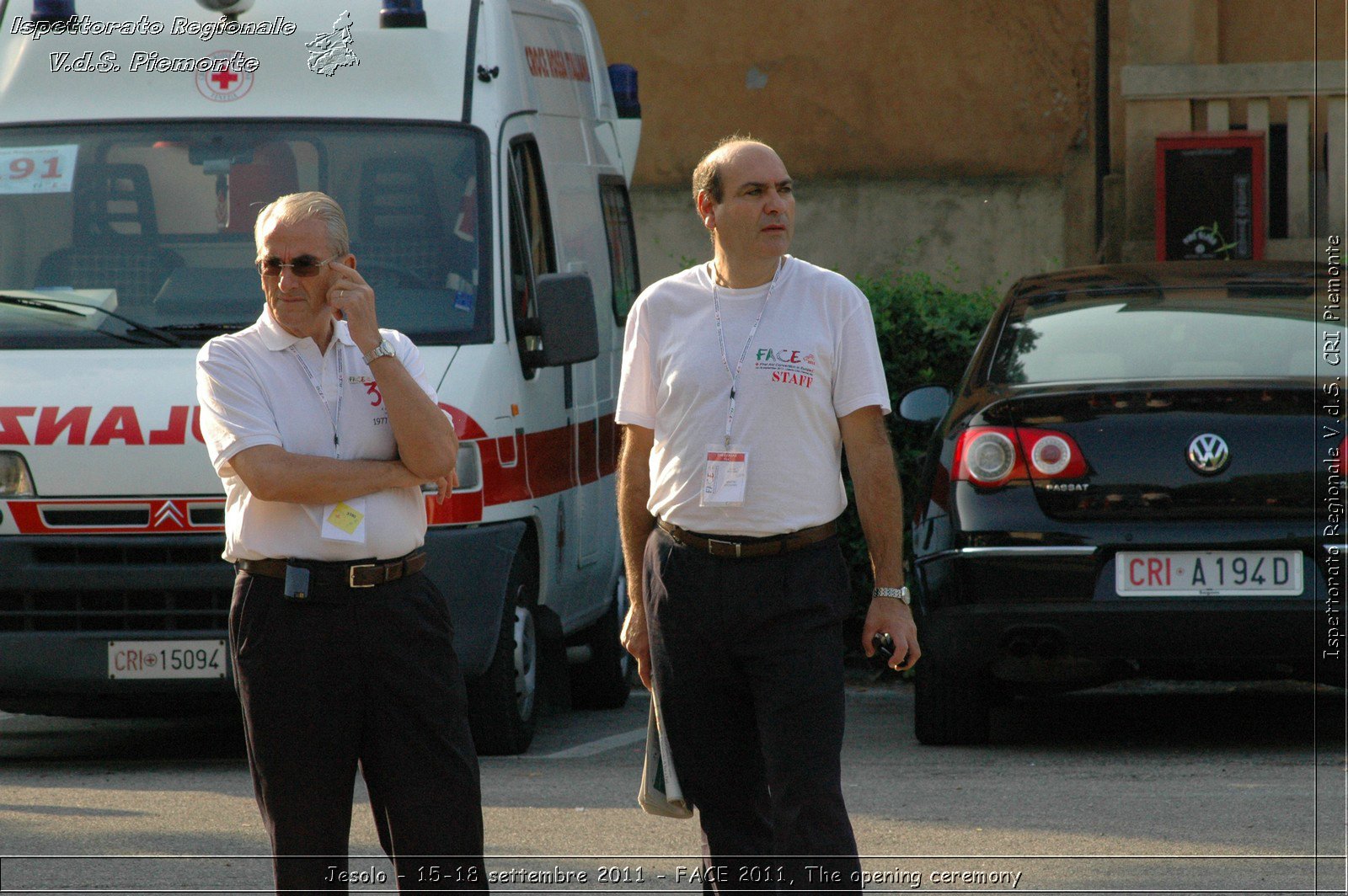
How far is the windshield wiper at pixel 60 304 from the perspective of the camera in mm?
7004

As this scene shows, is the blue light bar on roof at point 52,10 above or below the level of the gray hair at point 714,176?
above

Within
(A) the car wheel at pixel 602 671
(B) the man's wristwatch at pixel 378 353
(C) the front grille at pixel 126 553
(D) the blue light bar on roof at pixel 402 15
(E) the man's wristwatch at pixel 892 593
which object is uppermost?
(D) the blue light bar on roof at pixel 402 15

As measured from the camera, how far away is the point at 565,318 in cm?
709

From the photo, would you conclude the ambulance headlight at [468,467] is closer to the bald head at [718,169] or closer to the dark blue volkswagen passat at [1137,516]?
the dark blue volkswagen passat at [1137,516]

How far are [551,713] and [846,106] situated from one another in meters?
7.72

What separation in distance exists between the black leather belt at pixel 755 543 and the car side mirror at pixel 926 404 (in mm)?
3104

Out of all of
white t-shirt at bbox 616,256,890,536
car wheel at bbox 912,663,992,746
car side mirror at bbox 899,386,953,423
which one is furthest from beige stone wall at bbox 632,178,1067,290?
white t-shirt at bbox 616,256,890,536

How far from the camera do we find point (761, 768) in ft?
14.8

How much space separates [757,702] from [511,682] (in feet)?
9.88

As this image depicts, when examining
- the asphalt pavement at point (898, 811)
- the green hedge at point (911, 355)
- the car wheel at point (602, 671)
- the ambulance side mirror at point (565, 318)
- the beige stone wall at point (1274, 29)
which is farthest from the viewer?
the beige stone wall at point (1274, 29)

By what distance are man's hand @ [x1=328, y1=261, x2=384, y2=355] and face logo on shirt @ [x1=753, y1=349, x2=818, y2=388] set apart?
2.74ft

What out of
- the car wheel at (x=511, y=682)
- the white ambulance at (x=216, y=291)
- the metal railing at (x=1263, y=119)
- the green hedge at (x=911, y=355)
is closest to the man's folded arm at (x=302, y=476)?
the white ambulance at (x=216, y=291)

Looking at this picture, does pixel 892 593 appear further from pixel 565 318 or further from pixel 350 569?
pixel 565 318

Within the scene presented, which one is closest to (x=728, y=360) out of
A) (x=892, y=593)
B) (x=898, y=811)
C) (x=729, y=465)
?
(x=729, y=465)
